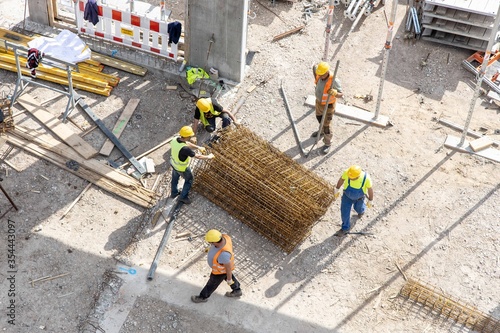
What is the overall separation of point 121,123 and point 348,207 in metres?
5.26

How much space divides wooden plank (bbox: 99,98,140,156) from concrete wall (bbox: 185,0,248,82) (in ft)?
6.10

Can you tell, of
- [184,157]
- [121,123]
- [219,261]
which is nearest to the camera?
[219,261]

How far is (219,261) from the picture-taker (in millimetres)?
9477

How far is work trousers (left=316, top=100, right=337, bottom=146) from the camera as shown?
1265cm

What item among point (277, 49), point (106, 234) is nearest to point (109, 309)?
point (106, 234)

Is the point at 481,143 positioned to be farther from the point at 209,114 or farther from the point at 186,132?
the point at 186,132

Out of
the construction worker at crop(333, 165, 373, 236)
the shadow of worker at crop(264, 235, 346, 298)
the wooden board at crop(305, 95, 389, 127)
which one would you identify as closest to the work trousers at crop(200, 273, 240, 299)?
the shadow of worker at crop(264, 235, 346, 298)

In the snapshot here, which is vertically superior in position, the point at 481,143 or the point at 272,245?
the point at 481,143

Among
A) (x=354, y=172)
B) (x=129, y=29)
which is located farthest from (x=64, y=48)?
(x=354, y=172)

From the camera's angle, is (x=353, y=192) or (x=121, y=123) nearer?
(x=353, y=192)

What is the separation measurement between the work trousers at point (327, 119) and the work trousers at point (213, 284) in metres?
4.15

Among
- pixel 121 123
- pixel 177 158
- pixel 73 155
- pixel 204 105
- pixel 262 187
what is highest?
pixel 204 105

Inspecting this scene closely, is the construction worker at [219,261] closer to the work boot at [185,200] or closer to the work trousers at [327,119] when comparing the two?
the work boot at [185,200]

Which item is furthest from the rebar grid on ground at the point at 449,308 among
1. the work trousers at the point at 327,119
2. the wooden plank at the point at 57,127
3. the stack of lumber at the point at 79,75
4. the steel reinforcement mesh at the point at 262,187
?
the stack of lumber at the point at 79,75
